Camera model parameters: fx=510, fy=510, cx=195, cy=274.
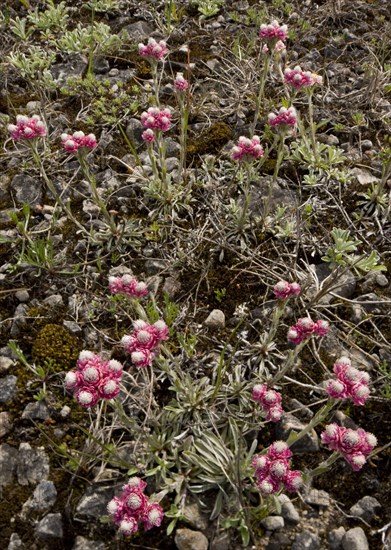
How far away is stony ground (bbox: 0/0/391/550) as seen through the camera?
2584mm

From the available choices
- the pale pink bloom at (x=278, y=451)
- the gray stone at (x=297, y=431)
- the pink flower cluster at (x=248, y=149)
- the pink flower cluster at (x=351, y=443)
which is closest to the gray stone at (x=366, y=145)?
the pink flower cluster at (x=248, y=149)

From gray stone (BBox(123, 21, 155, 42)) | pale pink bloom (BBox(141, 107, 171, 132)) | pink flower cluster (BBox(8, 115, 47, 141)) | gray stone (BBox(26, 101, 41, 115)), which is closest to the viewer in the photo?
pink flower cluster (BBox(8, 115, 47, 141))

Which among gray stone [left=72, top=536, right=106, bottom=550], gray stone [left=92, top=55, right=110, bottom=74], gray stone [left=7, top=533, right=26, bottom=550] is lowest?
gray stone [left=7, top=533, right=26, bottom=550]

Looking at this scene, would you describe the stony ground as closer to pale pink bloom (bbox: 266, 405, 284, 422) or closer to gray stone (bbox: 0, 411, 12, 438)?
gray stone (bbox: 0, 411, 12, 438)

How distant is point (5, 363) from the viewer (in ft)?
10.1

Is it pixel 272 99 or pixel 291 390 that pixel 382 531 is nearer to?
pixel 291 390

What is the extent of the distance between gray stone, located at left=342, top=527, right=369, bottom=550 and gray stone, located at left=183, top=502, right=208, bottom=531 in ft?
2.21

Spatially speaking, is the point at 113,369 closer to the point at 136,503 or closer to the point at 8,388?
the point at 136,503

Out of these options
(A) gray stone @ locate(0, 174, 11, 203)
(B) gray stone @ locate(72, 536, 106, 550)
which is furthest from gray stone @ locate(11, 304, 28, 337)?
(B) gray stone @ locate(72, 536, 106, 550)

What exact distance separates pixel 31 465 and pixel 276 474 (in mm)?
1318

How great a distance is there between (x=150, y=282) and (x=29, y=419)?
44.8 inches

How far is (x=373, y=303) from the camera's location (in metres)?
3.25

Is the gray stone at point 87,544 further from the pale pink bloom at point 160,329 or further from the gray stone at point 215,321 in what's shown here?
the gray stone at point 215,321

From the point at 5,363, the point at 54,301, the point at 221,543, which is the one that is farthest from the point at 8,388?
the point at 221,543
